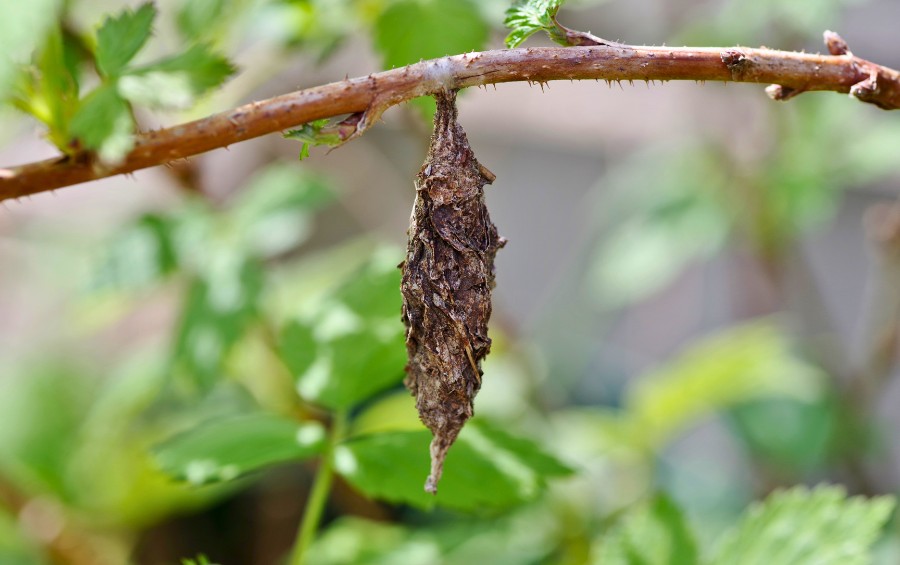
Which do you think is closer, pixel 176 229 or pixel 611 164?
pixel 176 229

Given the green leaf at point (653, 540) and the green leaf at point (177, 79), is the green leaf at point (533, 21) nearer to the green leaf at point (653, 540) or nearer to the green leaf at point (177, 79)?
the green leaf at point (177, 79)

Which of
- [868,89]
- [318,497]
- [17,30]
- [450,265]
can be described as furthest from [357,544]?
[868,89]

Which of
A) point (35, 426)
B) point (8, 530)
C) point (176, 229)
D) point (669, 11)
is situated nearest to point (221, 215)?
point (176, 229)

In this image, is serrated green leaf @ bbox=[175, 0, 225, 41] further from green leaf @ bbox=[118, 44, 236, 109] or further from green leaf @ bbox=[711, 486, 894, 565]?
green leaf @ bbox=[711, 486, 894, 565]

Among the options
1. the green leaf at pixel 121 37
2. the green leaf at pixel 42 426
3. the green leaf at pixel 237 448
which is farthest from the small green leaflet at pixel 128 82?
the green leaf at pixel 42 426

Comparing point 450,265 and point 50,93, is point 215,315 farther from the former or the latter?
point 450,265

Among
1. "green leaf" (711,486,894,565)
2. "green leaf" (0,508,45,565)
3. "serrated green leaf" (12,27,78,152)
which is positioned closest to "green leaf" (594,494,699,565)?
"green leaf" (711,486,894,565)

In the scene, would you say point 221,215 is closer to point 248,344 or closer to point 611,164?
point 248,344
